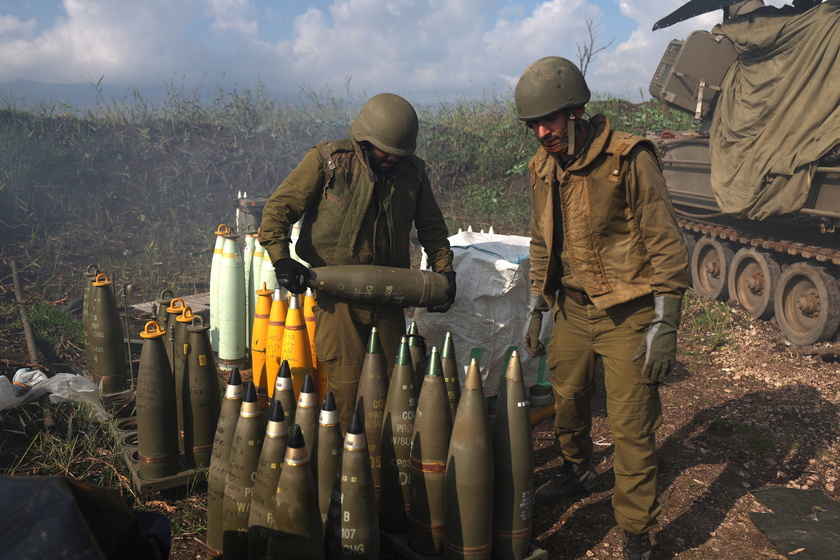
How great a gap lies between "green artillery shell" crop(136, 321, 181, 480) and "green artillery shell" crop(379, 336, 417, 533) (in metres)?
1.14

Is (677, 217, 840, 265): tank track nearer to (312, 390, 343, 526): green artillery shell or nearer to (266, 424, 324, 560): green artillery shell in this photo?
(312, 390, 343, 526): green artillery shell

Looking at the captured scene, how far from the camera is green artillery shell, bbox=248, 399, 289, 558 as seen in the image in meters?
2.42

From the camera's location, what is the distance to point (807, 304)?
23.5 ft

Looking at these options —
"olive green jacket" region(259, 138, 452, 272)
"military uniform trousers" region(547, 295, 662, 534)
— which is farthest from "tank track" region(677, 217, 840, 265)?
"olive green jacket" region(259, 138, 452, 272)

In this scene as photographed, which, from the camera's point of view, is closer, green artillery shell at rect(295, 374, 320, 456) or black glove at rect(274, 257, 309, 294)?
green artillery shell at rect(295, 374, 320, 456)

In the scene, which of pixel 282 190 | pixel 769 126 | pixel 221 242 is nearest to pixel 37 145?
pixel 221 242

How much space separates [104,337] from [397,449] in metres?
2.50

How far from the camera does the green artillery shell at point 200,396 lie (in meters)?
3.47

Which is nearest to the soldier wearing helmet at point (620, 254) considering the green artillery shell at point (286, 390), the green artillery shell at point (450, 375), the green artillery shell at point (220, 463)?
the green artillery shell at point (450, 375)

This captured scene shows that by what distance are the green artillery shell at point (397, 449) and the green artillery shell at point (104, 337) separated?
2.38 metres

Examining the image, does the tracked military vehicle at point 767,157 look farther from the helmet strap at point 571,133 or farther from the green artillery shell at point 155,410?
the green artillery shell at point 155,410

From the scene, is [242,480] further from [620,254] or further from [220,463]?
[620,254]

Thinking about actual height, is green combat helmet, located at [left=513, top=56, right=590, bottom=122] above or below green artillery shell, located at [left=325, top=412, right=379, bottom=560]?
above

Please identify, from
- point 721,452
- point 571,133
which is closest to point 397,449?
point 571,133
